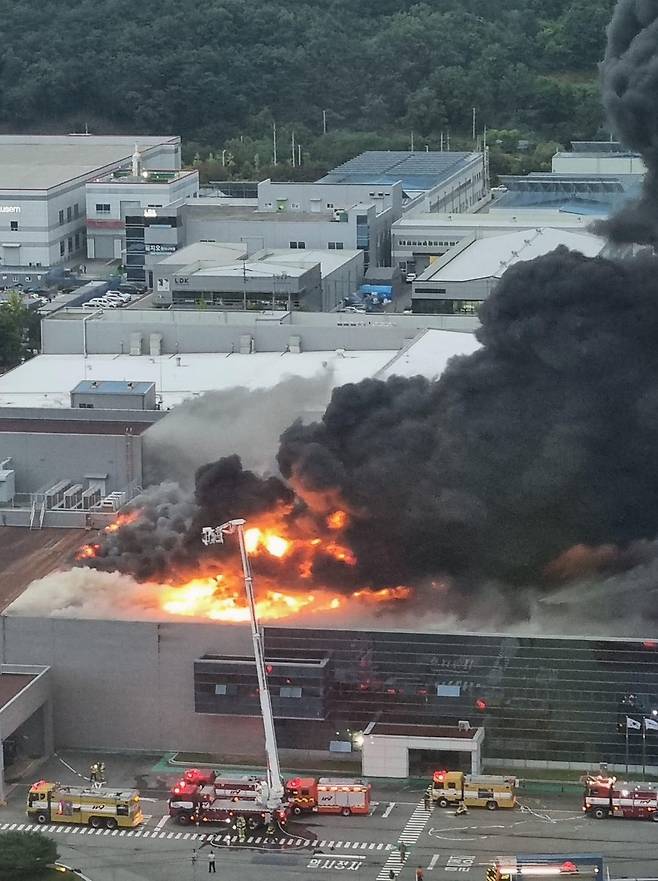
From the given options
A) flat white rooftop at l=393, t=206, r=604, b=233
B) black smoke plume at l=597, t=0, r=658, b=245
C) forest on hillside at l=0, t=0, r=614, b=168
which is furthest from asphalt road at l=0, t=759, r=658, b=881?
forest on hillside at l=0, t=0, r=614, b=168

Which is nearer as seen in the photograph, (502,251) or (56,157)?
(502,251)

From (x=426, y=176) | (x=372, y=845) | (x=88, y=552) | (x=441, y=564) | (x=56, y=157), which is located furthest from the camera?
(x=56, y=157)

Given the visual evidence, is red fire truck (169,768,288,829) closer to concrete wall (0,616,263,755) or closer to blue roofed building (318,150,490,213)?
concrete wall (0,616,263,755)

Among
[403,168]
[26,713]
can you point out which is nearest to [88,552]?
[26,713]

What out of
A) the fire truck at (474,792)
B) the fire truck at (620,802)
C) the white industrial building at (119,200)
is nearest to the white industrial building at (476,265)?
the white industrial building at (119,200)

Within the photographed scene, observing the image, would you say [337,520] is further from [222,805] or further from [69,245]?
[69,245]

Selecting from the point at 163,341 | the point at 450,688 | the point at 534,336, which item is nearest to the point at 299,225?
the point at 163,341

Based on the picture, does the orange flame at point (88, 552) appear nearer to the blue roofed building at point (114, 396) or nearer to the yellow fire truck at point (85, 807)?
the yellow fire truck at point (85, 807)
